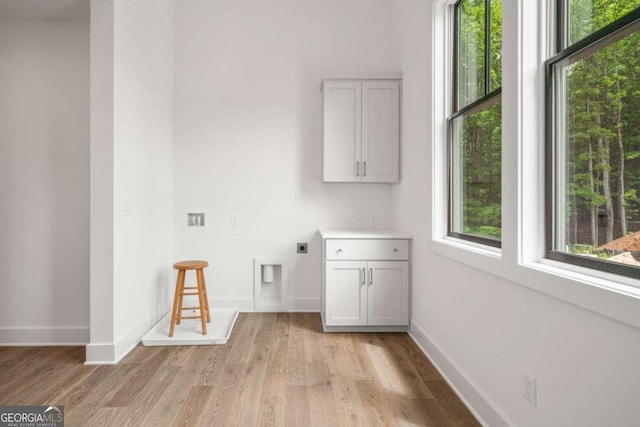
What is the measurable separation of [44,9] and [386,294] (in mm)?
3343

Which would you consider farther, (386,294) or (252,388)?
(386,294)

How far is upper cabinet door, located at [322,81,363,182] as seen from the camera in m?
3.52

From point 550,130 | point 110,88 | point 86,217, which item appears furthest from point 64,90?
point 550,130

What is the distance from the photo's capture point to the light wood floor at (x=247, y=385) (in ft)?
6.30

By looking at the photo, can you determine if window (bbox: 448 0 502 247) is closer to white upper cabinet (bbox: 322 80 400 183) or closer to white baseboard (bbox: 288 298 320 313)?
white upper cabinet (bbox: 322 80 400 183)

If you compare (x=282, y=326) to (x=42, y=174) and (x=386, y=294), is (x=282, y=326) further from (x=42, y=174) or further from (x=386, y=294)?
(x=42, y=174)

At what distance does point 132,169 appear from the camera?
9.30ft

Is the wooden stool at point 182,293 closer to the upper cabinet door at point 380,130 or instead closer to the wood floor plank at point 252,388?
the wood floor plank at point 252,388

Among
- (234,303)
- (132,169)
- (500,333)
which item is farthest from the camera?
(234,303)

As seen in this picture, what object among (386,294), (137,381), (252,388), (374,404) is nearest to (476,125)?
(386,294)

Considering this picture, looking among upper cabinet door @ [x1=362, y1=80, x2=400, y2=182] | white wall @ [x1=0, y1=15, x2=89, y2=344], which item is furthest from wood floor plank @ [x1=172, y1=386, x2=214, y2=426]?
upper cabinet door @ [x1=362, y1=80, x2=400, y2=182]

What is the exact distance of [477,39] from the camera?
2.28 m

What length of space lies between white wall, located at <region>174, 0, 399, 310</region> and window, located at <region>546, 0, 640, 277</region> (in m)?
2.38

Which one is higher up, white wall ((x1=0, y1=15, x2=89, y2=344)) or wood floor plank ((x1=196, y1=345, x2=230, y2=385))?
white wall ((x1=0, y1=15, x2=89, y2=344))
